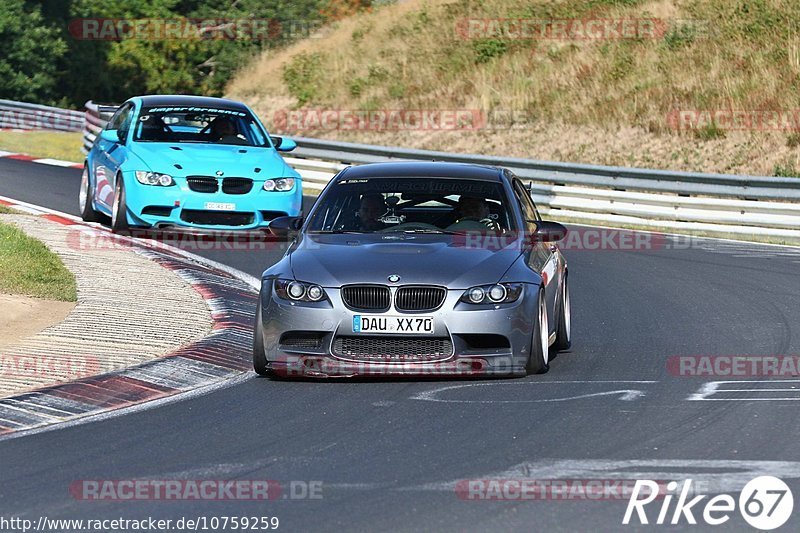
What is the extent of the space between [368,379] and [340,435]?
192 centimetres

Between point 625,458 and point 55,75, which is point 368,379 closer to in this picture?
point 625,458

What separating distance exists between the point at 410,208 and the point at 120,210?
685 cm

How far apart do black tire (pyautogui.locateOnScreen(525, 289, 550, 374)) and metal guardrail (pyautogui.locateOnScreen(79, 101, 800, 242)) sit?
1145 centimetres

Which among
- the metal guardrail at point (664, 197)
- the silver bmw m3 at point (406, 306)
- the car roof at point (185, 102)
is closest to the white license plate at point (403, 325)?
the silver bmw m3 at point (406, 306)

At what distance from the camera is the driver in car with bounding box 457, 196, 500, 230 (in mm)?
11156

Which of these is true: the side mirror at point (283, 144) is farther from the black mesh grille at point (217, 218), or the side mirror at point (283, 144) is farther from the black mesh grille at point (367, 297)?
the black mesh grille at point (367, 297)

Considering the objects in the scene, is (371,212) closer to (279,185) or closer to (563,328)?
(563,328)

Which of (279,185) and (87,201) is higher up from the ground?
(279,185)

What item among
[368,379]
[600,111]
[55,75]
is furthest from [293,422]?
[55,75]

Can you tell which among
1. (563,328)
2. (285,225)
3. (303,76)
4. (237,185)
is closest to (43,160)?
(237,185)

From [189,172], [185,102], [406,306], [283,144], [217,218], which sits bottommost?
[217,218]

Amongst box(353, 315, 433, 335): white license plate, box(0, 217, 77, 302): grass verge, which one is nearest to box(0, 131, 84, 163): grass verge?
box(0, 217, 77, 302): grass verge

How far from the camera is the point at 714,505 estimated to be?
21.4ft

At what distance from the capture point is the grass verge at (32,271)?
42.4 ft
